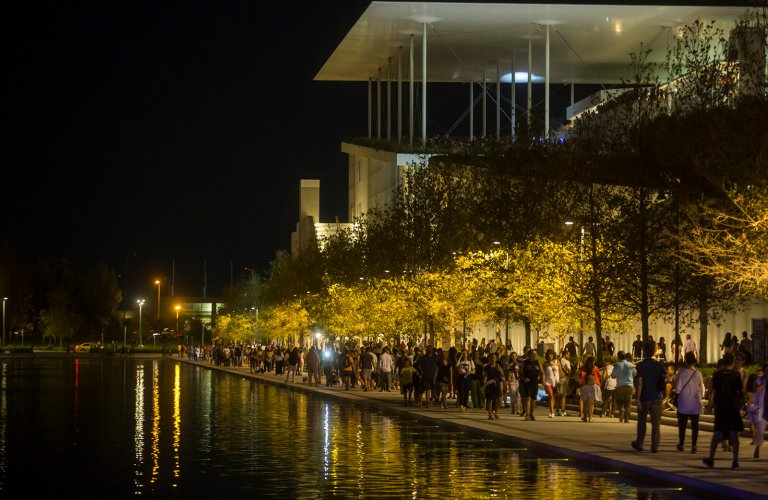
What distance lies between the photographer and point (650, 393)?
2234 centimetres

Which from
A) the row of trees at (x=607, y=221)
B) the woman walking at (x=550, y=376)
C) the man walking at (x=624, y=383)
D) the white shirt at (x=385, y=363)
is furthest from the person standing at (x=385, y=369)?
the man walking at (x=624, y=383)

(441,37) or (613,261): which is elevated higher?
(441,37)

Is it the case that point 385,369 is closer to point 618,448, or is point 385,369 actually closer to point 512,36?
point 618,448

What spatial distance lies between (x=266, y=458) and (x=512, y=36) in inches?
2324

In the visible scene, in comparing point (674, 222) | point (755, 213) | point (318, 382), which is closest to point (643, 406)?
point (755, 213)

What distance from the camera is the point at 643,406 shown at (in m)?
22.4

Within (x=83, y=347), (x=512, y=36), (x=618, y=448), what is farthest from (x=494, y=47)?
(x=83, y=347)

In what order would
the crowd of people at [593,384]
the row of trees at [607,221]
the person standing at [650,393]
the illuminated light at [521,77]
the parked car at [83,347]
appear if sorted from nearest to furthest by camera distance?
the crowd of people at [593,384], the person standing at [650,393], the row of trees at [607,221], the illuminated light at [521,77], the parked car at [83,347]

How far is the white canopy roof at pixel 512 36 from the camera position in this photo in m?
71.7

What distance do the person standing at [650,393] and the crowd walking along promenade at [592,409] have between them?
0.02m

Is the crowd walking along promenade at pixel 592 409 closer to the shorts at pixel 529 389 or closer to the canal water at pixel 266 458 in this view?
the shorts at pixel 529 389

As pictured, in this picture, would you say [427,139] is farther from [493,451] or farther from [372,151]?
[493,451]

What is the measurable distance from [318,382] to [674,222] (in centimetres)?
2654

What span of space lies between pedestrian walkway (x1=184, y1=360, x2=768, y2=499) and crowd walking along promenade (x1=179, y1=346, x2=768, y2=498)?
0.02m
